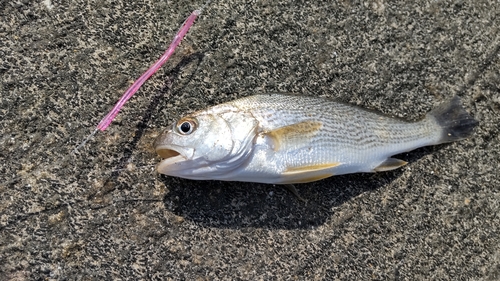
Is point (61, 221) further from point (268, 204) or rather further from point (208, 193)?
point (268, 204)

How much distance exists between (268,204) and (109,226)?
866 mm

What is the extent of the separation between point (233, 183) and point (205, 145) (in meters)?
0.36

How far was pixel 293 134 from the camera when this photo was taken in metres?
2.25

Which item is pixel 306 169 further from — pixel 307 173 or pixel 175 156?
pixel 175 156

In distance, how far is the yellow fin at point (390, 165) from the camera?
248 centimetres

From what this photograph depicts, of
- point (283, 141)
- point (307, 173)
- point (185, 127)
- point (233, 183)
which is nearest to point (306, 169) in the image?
point (307, 173)

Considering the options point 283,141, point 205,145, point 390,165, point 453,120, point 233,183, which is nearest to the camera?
point 205,145

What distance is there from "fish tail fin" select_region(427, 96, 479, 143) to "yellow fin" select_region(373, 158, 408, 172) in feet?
1.08

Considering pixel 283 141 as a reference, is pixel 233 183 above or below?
below

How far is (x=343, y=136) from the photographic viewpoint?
236cm

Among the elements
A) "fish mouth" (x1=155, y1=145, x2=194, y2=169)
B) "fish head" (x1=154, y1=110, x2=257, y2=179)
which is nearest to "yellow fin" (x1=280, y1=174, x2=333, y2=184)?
"fish head" (x1=154, y1=110, x2=257, y2=179)

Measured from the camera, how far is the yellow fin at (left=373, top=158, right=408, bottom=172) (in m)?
2.48

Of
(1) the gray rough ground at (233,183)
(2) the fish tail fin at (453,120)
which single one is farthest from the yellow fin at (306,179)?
(2) the fish tail fin at (453,120)

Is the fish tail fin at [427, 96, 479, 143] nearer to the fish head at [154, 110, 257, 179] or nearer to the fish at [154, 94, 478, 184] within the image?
the fish at [154, 94, 478, 184]
